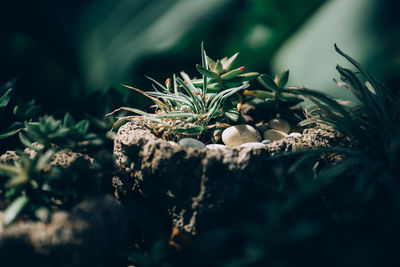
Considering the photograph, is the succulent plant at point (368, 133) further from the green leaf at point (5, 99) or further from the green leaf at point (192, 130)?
the green leaf at point (5, 99)

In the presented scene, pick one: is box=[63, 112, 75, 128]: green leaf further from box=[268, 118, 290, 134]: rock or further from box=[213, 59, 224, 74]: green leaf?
box=[268, 118, 290, 134]: rock

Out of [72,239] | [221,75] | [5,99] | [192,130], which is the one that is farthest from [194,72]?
[72,239]

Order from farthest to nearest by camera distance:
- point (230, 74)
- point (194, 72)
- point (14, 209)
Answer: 1. point (194, 72)
2. point (230, 74)
3. point (14, 209)

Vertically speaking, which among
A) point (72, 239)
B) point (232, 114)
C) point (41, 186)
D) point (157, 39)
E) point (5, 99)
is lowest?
point (72, 239)

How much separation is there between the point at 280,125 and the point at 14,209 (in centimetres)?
109

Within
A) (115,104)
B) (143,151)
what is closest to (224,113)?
(143,151)

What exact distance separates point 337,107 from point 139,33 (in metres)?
0.82

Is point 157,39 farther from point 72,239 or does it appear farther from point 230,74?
point 72,239

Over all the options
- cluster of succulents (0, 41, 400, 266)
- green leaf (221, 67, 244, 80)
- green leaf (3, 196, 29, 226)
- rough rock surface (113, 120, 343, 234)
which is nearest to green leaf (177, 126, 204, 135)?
cluster of succulents (0, 41, 400, 266)

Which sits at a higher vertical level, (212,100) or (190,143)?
(212,100)

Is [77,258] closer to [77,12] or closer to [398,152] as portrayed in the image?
[77,12]

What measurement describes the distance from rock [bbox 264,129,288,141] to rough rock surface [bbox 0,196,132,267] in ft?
2.30

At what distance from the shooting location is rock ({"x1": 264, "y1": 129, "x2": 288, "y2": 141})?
129 cm

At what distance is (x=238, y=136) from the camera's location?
1185mm
